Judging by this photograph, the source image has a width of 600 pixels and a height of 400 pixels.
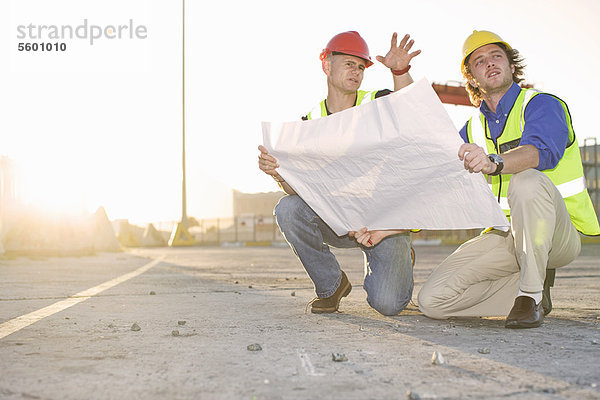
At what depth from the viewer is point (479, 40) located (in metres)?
3.61

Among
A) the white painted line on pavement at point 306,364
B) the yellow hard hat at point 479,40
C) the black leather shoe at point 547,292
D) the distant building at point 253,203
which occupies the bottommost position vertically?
the white painted line on pavement at point 306,364

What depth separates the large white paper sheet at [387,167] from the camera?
312 centimetres

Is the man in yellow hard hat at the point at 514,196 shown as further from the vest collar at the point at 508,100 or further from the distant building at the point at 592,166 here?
the distant building at the point at 592,166

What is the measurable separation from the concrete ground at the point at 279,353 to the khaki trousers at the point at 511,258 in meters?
0.13

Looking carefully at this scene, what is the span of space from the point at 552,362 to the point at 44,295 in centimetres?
407

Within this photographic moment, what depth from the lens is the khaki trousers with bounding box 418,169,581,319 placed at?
312 centimetres

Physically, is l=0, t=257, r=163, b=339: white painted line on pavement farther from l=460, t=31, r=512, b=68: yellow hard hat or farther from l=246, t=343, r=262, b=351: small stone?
l=460, t=31, r=512, b=68: yellow hard hat

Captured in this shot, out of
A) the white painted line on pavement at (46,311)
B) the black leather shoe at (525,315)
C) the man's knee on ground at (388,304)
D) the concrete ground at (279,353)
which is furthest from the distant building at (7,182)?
the black leather shoe at (525,315)

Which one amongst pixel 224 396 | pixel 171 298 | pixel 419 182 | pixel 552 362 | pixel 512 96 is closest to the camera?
pixel 224 396

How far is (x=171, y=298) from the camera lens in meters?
4.76

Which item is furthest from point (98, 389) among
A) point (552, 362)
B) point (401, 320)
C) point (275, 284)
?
A: point (275, 284)

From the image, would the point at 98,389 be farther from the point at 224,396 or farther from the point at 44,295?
the point at 44,295

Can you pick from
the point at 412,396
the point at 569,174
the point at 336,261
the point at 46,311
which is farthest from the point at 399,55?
the point at 46,311

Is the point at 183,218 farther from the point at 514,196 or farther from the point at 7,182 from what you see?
the point at 514,196
